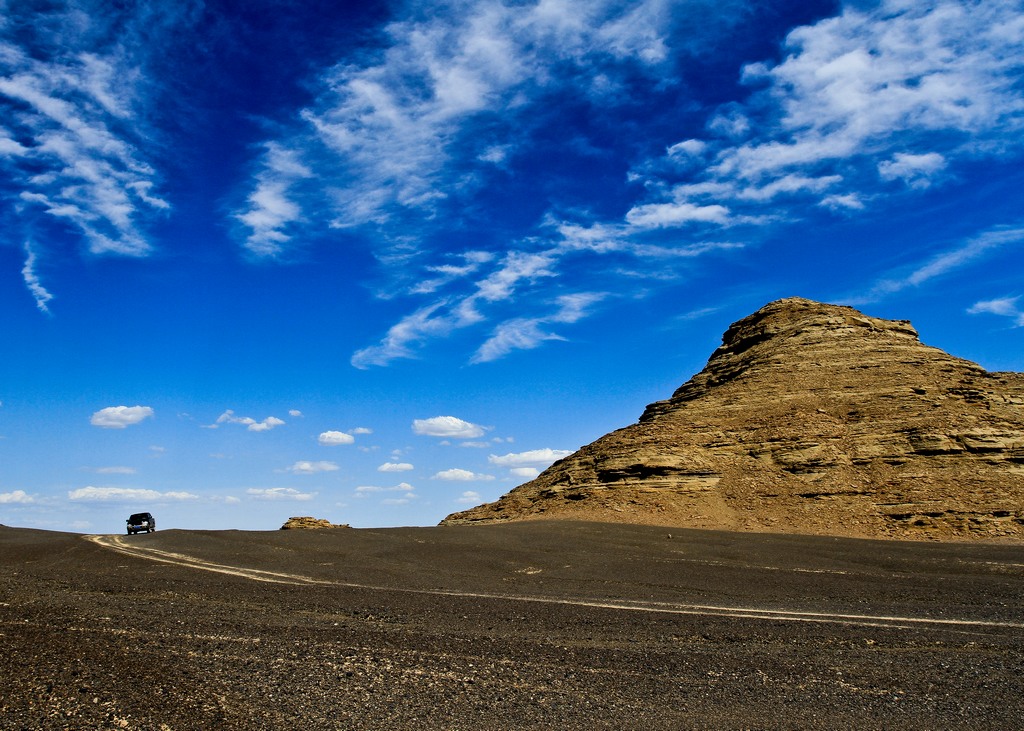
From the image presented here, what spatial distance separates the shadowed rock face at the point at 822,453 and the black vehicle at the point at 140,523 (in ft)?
51.8

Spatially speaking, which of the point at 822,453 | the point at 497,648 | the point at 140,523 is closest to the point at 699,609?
the point at 497,648

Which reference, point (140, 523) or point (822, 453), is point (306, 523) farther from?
point (822, 453)

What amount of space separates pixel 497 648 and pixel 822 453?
3132cm

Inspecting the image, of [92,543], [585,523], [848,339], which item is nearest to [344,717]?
[92,543]

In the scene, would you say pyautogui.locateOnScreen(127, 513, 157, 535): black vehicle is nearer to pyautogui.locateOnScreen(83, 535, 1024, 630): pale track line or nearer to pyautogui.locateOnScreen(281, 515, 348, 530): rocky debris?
pyautogui.locateOnScreen(281, 515, 348, 530): rocky debris

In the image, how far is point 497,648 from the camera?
317 inches

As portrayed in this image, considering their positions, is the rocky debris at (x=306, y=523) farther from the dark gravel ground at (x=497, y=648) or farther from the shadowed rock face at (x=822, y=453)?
the dark gravel ground at (x=497, y=648)

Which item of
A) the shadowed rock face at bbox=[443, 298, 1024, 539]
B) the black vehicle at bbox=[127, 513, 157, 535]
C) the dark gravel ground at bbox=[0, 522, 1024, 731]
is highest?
the shadowed rock face at bbox=[443, 298, 1024, 539]

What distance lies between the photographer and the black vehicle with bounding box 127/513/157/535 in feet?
112

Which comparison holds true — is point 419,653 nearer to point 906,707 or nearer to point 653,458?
point 906,707

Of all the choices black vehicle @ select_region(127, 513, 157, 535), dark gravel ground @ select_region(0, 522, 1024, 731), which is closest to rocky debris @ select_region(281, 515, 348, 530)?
black vehicle @ select_region(127, 513, 157, 535)

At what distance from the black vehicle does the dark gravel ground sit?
19.5 m

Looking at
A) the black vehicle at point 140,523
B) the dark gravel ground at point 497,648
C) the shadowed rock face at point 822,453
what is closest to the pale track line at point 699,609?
the dark gravel ground at point 497,648

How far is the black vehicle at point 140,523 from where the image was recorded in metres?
34.3
